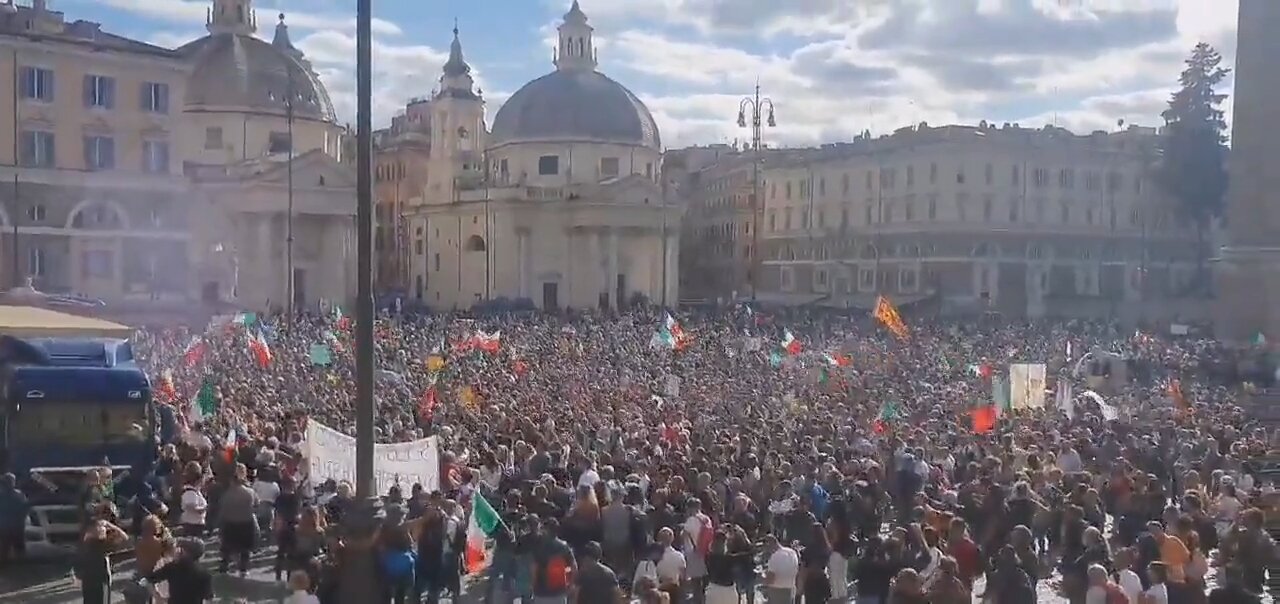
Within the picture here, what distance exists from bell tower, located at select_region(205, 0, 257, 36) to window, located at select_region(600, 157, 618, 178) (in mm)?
19949

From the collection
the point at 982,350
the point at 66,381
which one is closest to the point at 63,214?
the point at 982,350

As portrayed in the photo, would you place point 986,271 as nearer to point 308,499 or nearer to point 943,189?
point 943,189

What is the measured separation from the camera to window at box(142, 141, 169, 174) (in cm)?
4884

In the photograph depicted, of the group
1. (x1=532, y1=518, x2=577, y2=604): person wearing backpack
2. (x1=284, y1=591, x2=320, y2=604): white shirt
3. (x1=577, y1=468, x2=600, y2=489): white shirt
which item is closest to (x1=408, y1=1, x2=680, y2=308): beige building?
(x1=577, y1=468, x2=600, y2=489): white shirt

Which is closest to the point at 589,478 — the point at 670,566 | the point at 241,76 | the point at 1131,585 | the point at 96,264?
the point at 670,566

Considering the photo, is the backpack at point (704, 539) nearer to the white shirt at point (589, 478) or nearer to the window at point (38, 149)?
the white shirt at point (589, 478)

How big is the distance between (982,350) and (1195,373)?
626 centimetres

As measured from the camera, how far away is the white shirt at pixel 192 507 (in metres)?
13.2

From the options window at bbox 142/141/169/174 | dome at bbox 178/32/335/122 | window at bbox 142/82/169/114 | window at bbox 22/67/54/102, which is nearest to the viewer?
window at bbox 22/67/54/102

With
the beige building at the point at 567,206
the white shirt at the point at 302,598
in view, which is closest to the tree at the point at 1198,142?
the beige building at the point at 567,206

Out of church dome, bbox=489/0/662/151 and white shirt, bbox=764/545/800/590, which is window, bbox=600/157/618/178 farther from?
white shirt, bbox=764/545/800/590

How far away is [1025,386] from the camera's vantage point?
21984mm

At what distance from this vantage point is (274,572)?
45.3 feet

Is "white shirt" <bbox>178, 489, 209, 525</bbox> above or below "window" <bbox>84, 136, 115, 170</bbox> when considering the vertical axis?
below
